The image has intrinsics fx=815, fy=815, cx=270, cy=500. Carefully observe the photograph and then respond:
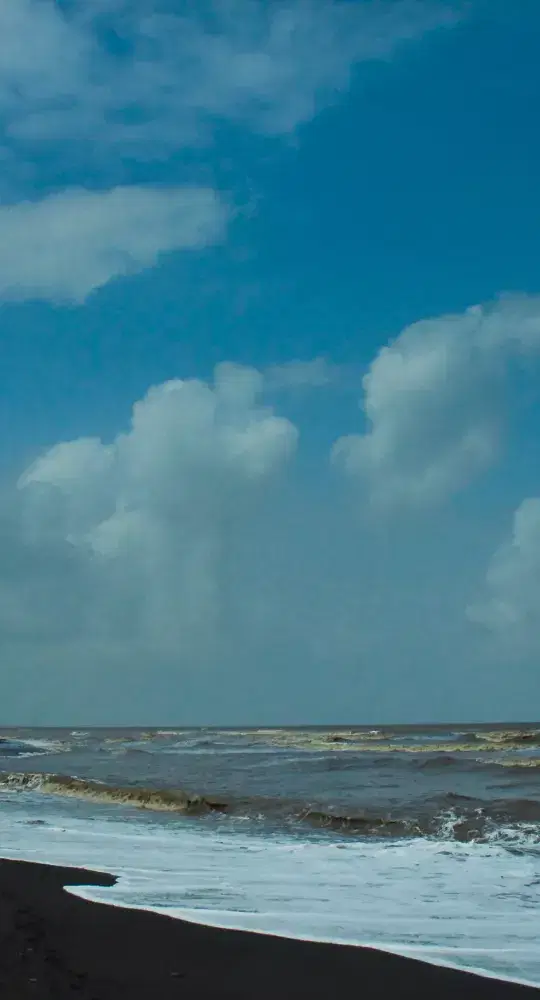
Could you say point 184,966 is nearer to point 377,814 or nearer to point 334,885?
point 334,885

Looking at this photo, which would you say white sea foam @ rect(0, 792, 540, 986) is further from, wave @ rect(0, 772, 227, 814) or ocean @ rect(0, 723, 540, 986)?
wave @ rect(0, 772, 227, 814)

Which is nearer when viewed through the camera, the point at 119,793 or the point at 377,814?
the point at 377,814

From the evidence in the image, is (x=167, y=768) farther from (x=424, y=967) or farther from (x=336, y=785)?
(x=424, y=967)

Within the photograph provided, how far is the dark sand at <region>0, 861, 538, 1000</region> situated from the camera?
5.91 m

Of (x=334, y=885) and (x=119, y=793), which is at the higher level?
(x=334, y=885)

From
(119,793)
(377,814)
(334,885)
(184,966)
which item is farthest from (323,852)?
(119,793)

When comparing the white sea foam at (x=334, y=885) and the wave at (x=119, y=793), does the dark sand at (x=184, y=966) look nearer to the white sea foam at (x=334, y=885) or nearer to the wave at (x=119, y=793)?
the white sea foam at (x=334, y=885)

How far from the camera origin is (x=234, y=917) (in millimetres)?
8164

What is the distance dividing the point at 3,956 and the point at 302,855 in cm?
666

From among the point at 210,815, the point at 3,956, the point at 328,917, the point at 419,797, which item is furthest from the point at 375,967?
the point at 419,797

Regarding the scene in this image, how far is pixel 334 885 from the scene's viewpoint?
1005cm

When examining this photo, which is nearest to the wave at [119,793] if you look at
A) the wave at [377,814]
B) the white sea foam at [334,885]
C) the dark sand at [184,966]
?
the wave at [377,814]

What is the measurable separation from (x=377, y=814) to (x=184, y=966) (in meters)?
11.6

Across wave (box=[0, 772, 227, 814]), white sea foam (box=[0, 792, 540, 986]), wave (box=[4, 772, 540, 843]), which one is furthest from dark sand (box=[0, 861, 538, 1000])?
wave (box=[0, 772, 227, 814])
